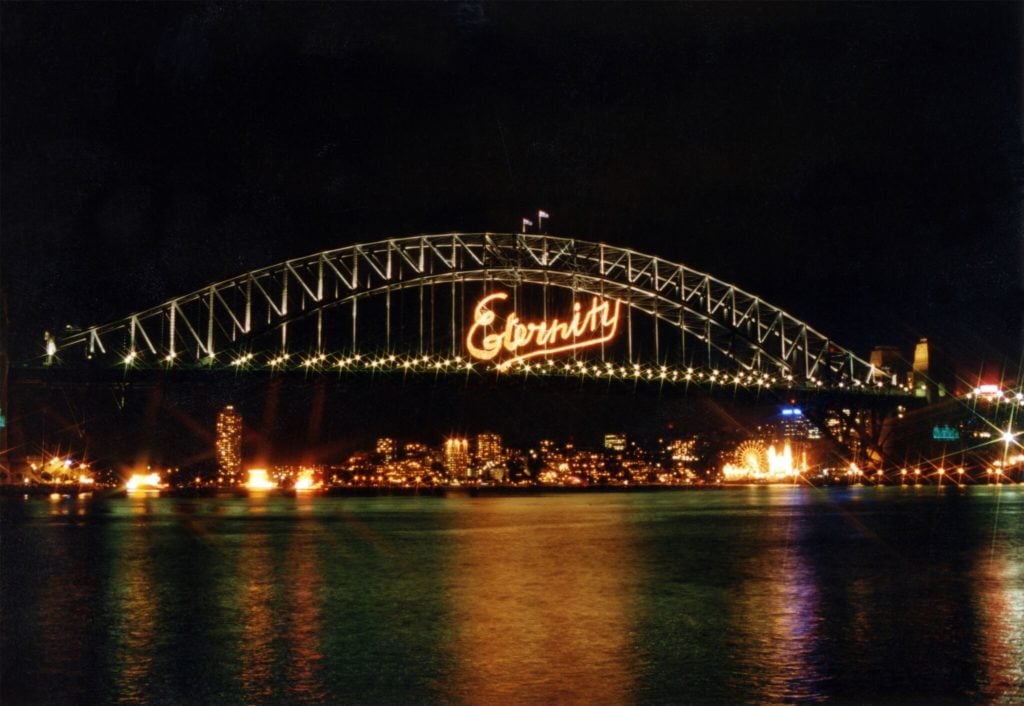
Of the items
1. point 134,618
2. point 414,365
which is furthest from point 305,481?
point 134,618

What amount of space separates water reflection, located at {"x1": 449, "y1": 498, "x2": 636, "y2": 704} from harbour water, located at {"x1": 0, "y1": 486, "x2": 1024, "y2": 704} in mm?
39

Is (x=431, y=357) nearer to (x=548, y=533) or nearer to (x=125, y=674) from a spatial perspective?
(x=548, y=533)

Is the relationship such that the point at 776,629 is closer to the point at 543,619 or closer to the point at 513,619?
the point at 543,619

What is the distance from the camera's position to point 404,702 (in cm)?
871

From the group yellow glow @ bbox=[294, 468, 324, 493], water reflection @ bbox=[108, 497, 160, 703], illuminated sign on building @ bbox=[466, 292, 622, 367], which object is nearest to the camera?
water reflection @ bbox=[108, 497, 160, 703]

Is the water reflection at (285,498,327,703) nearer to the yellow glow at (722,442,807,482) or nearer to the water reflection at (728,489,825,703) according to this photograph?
the water reflection at (728,489,825,703)

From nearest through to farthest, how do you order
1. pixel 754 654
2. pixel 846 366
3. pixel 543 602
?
pixel 754 654, pixel 543 602, pixel 846 366

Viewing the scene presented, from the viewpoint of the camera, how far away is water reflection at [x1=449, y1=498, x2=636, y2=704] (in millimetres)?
9203

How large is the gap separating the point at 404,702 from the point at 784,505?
136 ft

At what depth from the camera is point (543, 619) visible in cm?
1276

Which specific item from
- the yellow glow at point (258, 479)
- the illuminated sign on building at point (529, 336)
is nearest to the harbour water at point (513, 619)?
the illuminated sign on building at point (529, 336)

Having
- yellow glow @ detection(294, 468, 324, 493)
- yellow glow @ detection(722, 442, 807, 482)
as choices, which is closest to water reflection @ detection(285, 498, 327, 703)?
yellow glow @ detection(294, 468, 324, 493)

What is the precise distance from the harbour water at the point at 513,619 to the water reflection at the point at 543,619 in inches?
1.5

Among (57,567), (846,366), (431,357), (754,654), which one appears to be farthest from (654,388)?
(754,654)
